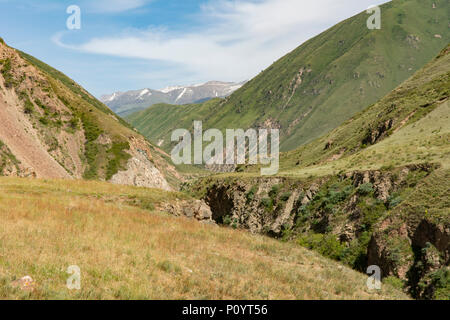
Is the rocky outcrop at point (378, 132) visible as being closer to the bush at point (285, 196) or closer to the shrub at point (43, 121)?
the bush at point (285, 196)

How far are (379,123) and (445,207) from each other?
38.8 meters

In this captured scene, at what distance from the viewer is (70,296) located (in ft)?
26.0

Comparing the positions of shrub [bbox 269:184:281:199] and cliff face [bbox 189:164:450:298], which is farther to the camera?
shrub [bbox 269:184:281:199]

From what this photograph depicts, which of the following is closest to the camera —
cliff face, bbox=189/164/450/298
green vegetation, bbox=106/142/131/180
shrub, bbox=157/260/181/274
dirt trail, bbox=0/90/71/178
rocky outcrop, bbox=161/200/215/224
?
shrub, bbox=157/260/181/274

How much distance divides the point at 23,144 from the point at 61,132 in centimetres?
1885

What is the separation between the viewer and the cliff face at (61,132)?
61312mm

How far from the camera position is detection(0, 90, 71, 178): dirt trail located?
52922 millimetres

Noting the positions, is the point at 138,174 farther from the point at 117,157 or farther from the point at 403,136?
the point at 403,136

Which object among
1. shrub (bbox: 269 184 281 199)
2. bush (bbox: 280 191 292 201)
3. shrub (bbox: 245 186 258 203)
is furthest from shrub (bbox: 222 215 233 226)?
bush (bbox: 280 191 292 201)

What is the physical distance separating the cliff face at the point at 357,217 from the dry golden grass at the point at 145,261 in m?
10.00

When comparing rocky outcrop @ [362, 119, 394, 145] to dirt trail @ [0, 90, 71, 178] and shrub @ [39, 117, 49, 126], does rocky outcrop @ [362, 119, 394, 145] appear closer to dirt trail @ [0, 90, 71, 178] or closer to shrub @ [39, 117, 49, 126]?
dirt trail @ [0, 90, 71, 178]

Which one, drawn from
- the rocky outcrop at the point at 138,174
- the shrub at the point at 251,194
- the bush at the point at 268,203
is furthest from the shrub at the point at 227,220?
the rocky outcrop at the point at 138,174

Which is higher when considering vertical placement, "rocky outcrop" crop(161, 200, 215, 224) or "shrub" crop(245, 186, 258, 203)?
"rocky outcrop" crop(161, 200, 215, 224)
